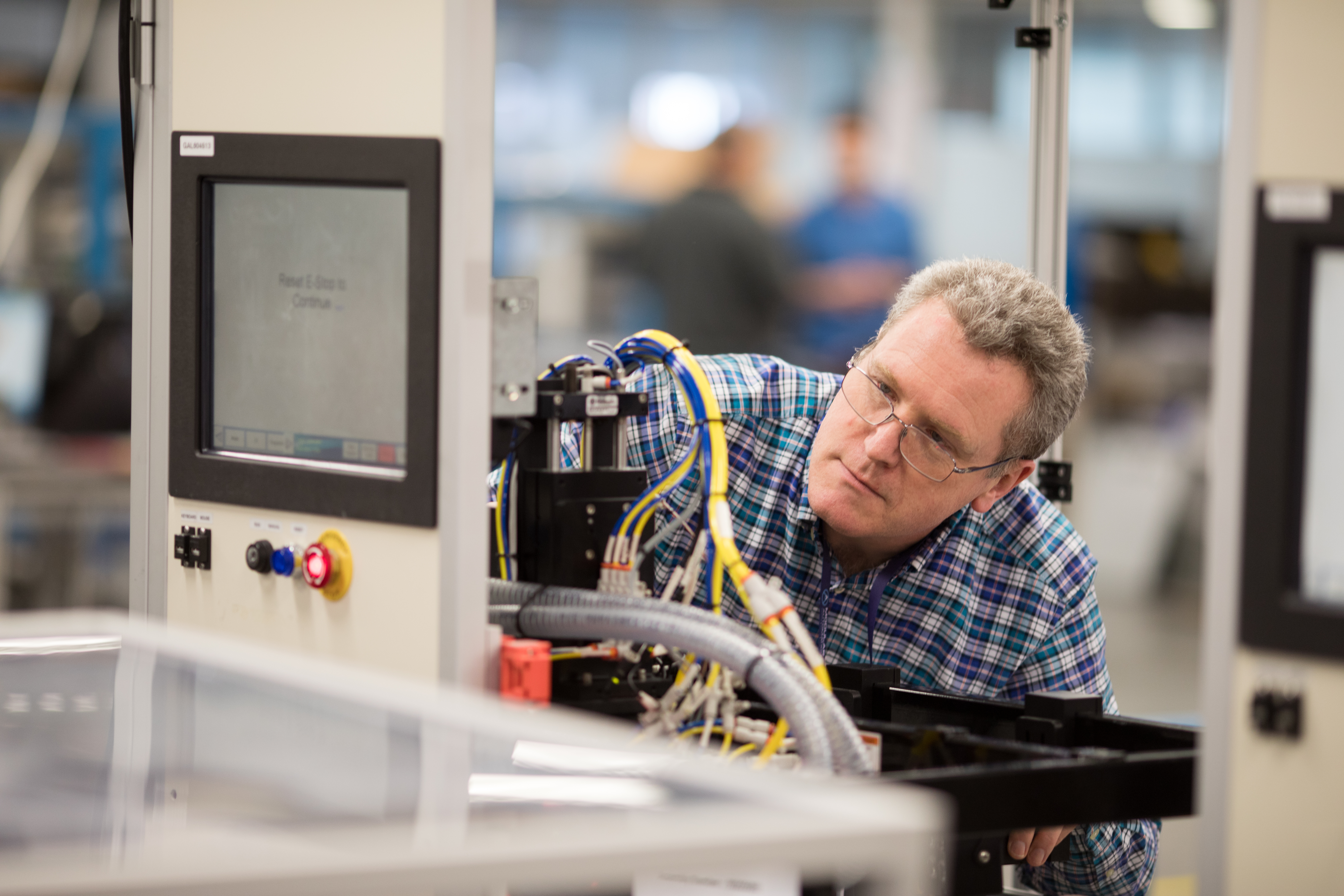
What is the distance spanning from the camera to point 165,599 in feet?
5.76

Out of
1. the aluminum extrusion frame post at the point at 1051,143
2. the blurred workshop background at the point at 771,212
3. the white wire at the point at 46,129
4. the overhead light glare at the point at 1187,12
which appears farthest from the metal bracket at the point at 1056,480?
the white wire at the point at 46,129

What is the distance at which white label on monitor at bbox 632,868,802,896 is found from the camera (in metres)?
1.20

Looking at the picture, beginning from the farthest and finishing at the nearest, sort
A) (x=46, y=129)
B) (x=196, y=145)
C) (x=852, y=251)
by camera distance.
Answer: (x=852, y=251)
(x=46, y=129)
(x=196, y=145)

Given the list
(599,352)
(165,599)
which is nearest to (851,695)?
(599,352)

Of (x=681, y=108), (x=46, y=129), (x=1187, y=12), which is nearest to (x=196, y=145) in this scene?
(x=1187, y=12)

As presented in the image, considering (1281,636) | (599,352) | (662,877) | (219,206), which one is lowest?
(662,877)

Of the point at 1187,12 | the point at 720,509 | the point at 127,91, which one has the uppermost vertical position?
the point at 1187,12

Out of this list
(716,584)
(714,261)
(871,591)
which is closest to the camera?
(716,584)

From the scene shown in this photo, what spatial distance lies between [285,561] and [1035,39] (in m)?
1.38

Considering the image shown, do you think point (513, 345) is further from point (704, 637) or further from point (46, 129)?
point (46, 129)

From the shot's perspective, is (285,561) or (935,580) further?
(935,580)

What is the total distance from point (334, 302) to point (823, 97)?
673 cm

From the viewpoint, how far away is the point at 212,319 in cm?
166

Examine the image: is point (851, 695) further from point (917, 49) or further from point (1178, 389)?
point (917, 49)
